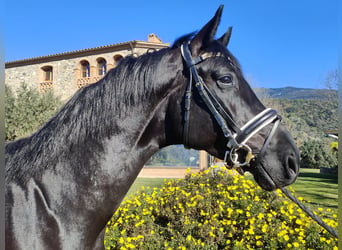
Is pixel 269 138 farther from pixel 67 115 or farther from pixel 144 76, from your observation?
pixel 67 115

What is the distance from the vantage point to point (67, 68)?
63.3ft

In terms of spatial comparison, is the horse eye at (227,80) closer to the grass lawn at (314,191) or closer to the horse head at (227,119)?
the horse head at (227,119)

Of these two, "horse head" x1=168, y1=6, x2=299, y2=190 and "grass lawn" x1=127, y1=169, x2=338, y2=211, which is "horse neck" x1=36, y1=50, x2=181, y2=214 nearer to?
"horse head" x1=168, y1=6, x2=299, y2=190

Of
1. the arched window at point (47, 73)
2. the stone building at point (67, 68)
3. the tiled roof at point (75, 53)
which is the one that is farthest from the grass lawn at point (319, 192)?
the arched window at point (47, 73)

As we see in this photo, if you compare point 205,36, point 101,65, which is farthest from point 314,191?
point 101,65

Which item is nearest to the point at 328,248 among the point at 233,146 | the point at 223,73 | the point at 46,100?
the point at 233,146

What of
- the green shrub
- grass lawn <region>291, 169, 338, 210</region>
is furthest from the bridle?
the green shrub

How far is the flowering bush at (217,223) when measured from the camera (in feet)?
10.9

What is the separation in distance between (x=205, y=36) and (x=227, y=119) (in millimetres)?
554

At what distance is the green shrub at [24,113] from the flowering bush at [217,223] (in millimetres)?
12683

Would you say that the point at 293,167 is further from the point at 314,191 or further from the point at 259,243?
the point at 314,191

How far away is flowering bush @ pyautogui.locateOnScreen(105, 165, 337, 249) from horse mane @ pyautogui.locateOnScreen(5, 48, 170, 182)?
87.7 inches

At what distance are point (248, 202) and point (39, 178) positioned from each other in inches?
140

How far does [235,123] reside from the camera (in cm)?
140
